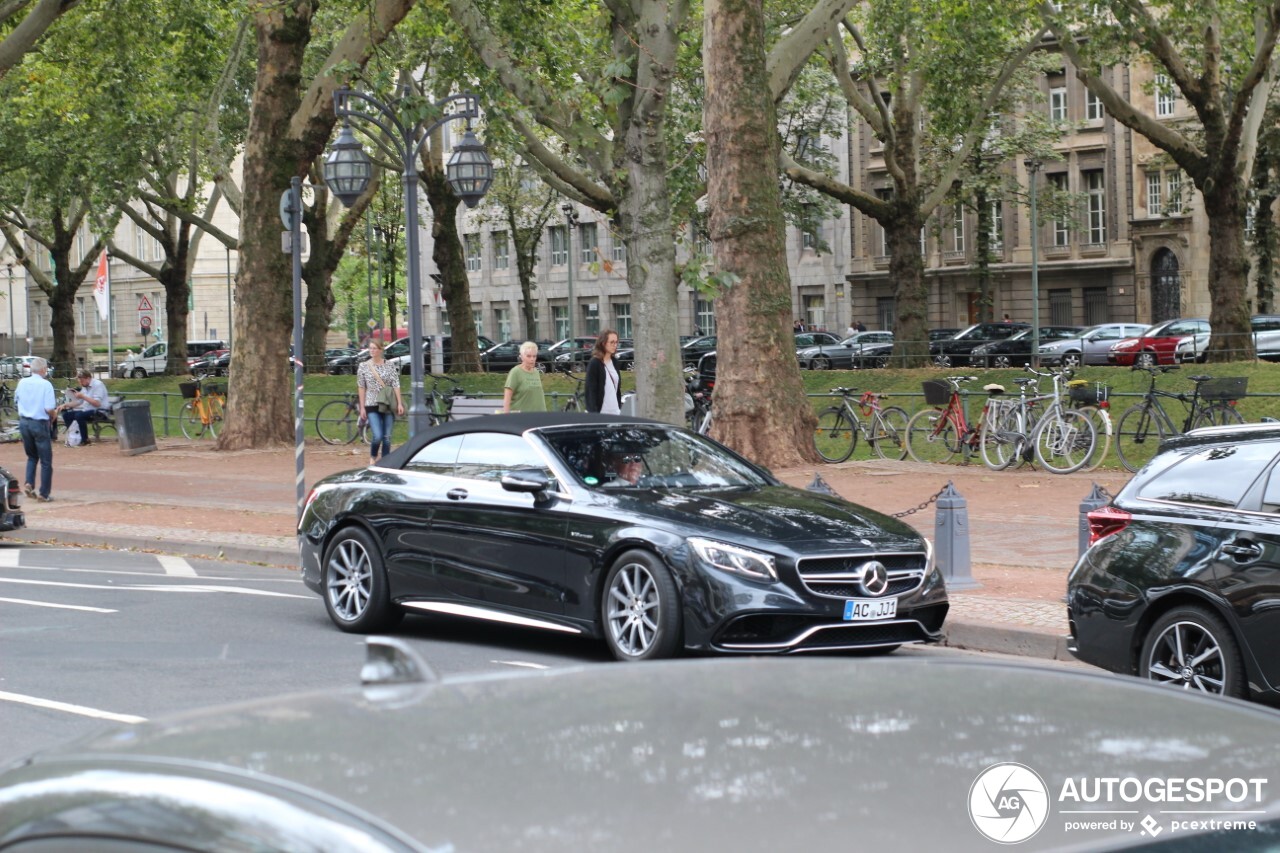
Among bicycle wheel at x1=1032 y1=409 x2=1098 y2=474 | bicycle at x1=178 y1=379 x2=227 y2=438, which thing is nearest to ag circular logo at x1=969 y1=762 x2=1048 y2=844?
bicycle wheel at x1=1032 y1=409 x2=1098 y2=474

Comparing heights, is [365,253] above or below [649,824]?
above

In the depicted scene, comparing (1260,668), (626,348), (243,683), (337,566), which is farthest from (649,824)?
(626,348)

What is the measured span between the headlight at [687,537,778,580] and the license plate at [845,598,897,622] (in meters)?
0.49

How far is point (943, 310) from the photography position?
6988 centimetres

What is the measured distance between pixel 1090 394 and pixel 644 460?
11.8 metres

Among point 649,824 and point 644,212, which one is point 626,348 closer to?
point 644,212

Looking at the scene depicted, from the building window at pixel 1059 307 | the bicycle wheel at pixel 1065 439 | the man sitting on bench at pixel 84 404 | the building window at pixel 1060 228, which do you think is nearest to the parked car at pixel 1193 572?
the bicycle wheel at pixel 1065 439

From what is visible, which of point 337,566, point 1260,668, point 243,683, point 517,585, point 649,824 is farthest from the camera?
point 337,566

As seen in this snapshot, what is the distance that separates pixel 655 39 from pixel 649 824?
655 inches

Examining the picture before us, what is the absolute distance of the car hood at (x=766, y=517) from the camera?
9164 mm

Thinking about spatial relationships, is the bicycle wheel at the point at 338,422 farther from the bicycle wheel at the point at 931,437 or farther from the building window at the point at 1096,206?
the building window at the point at 1096,206

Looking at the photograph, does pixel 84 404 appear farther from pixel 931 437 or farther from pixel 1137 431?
pixel 1137 431

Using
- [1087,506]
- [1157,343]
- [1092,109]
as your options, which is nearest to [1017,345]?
[1157,343]

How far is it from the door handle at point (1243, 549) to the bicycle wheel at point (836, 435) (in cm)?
1593
